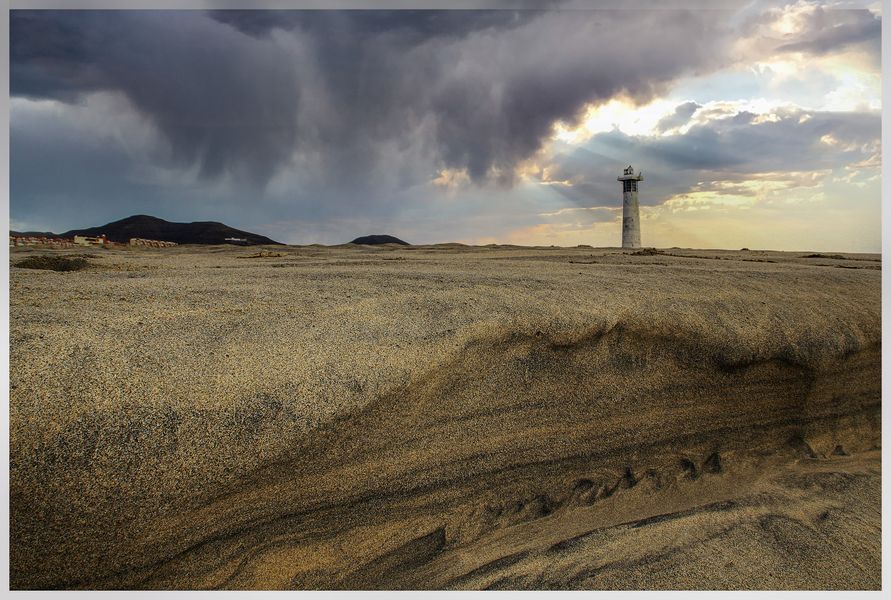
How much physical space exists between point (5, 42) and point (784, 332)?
3.91m

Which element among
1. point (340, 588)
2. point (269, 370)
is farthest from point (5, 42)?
point (340, 588)

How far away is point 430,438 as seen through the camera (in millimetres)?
2035

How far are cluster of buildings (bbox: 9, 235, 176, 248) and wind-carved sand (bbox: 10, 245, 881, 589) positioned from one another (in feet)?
15.4

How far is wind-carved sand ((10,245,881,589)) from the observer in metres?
1.62

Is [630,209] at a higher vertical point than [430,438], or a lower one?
higher

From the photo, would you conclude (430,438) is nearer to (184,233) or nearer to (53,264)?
(53,264)

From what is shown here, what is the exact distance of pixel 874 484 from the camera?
262cm

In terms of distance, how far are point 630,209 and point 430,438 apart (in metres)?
15.8

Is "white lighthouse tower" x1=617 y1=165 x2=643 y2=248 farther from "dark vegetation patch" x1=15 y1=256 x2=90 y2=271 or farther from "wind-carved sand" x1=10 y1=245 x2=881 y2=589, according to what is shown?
"dark vegetation patch" x1=15 y1=256 x2=90 y2=271

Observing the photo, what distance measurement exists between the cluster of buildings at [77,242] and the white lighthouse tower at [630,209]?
41.0ft

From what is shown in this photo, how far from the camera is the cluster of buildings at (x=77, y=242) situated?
21.7 feet

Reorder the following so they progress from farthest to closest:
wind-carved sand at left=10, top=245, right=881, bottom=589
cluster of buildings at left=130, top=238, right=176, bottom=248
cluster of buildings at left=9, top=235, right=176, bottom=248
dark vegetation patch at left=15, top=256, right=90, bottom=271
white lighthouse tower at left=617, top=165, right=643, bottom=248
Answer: white lighthouse tower at left=617, top=165, right=643, bottom=248 < cluster of buildings at left=130, top=238, right=176, bottom=248 < cluster of buildings at left=9, top=235, right=176, bottom=248 < dark vegetation patch at left=15, top=256, right=90, bottom=271 < wind-carved sand at left=10, top=245, right=881, bottom=589

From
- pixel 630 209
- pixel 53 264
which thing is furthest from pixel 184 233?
pixel 630 209

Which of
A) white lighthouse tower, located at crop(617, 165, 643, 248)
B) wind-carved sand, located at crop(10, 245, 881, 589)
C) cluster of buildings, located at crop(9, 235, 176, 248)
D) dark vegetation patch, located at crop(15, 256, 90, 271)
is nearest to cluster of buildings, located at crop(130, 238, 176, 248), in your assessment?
cluster of buildings, located at crop(9, 235, 176, 248)
